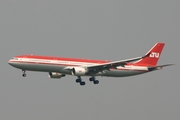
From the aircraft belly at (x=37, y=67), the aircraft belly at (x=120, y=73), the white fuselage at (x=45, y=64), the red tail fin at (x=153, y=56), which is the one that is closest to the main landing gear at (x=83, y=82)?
the aircraft belly at (x=120, y=73)

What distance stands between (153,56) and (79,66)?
1712cm

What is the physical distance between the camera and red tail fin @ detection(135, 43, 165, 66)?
3642 inches

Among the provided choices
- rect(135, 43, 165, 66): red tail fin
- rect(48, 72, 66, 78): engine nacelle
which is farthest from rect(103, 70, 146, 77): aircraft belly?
rect(48, 72, 66, 78): engine nacelle

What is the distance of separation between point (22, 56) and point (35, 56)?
2.47 meters

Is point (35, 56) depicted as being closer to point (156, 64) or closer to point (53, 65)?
point (53, 65)

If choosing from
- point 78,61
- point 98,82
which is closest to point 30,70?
point 78,61

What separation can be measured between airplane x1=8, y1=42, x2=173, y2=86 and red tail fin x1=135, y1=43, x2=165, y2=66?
60 centimetres

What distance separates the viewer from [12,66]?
83312mm

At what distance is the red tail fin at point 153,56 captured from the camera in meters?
92.5

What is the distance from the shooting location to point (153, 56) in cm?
9344

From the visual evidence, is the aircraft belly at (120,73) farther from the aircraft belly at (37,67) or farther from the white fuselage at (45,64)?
the aircraft belly at (37,67)

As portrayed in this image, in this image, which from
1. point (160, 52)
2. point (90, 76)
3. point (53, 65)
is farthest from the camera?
point (160, 52)

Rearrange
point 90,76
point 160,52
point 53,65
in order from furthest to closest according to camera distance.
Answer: point 160,52 < point 90,76 < point 53,65

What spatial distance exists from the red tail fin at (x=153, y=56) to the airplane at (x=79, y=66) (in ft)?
1.95
